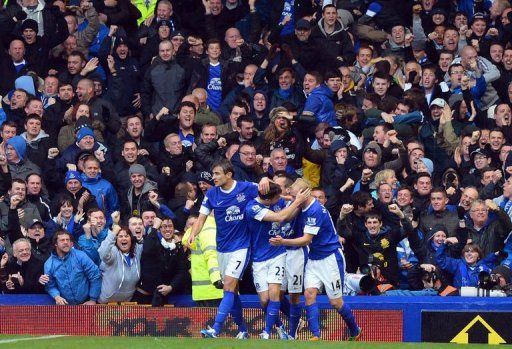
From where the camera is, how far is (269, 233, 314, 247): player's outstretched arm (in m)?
17.6

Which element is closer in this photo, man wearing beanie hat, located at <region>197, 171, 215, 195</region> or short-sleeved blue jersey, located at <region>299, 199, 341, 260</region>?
short-sleeved blue jersey, located at <region>299, 199, 341, 260</region>

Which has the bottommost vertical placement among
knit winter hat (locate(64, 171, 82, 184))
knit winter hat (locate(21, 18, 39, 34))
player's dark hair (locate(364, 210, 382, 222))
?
knit winter hat (locate(64, 171, 82, 184))

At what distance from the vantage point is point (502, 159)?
2197 cm

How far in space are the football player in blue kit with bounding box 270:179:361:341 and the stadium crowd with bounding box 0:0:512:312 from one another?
756mm

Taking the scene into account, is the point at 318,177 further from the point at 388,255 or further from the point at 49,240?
the point at 49,240

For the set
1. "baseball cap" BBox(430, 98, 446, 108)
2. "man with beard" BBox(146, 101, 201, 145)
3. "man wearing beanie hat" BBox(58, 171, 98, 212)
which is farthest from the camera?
"baseball cap" BBox(430, 98, 446, 108)

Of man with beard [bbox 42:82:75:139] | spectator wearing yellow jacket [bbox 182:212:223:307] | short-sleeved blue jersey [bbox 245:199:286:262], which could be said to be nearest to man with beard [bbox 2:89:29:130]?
man with beard [bbox 42:82:75:139]

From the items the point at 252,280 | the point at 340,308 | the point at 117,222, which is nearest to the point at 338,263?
the point at 340,308

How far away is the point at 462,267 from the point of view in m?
19.5

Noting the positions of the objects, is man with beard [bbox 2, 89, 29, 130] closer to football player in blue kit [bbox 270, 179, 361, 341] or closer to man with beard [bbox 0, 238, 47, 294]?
man with beard [bbox 0, 238, 47, 294]

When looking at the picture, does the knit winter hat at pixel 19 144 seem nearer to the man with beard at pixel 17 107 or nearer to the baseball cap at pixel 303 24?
the man with beard at pixel 17 107

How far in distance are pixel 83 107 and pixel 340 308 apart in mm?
6546

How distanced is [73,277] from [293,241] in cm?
353

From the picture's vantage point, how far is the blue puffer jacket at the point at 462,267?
19.4m
